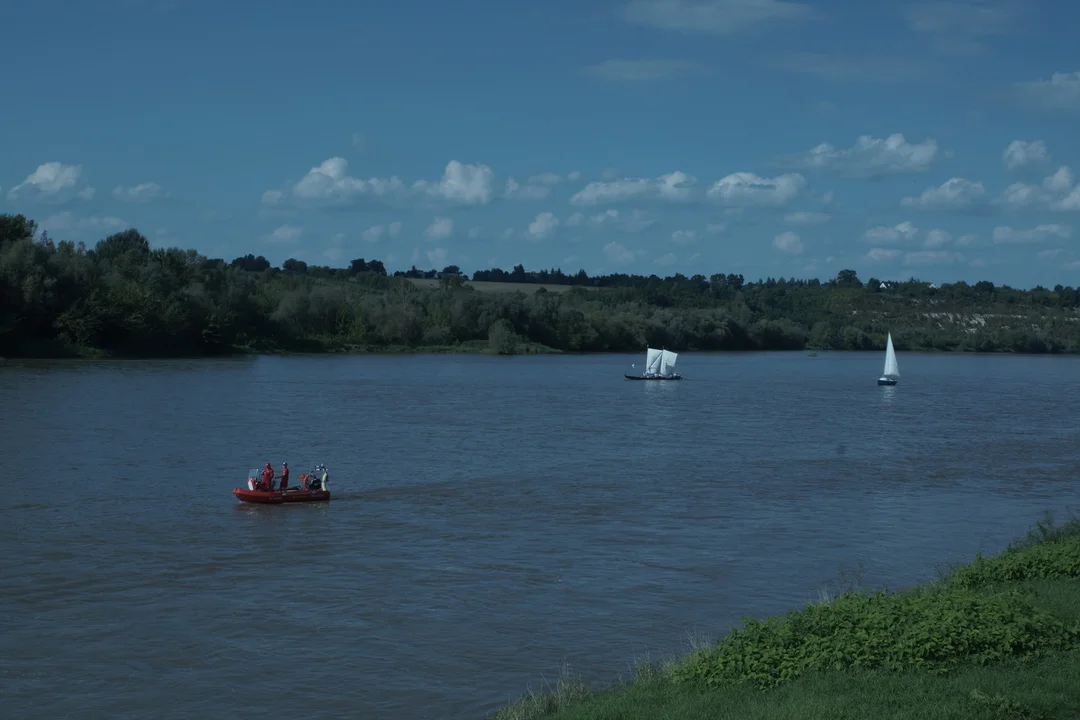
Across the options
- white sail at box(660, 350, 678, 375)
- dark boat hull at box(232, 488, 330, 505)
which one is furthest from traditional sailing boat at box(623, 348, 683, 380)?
dark boat hull at box(232, 488, 330, 505)

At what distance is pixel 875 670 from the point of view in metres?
9.80

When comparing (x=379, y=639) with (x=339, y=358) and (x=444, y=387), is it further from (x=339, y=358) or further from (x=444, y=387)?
(x=339, y=358)

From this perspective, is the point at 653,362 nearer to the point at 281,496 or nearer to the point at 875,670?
the point at 281,496

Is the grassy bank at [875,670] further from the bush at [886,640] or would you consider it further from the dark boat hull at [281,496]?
the dark boat hull at [281,496]

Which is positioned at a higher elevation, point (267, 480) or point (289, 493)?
point (267, 480)

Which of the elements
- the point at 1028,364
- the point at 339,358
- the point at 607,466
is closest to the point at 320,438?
the point at 607,466

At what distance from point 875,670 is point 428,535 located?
1374 cm

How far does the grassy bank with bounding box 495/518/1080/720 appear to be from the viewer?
885 centimetres

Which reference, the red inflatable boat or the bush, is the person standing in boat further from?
the bush

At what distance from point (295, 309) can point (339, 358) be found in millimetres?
10228

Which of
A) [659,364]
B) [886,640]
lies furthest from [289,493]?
[659,364]

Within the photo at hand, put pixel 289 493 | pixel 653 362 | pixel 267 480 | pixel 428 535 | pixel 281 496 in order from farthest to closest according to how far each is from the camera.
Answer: pixel 653 362
pixel 267 480
pixel 289 493
pixel 281 496
pixel 428 535

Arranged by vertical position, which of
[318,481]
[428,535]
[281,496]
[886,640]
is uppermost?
[886,640]

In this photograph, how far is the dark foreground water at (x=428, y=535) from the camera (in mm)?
14102
